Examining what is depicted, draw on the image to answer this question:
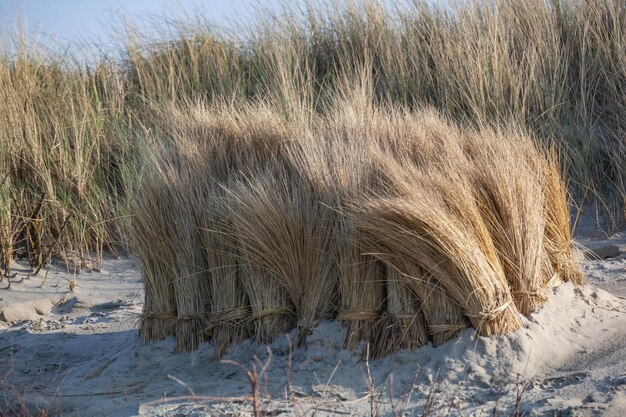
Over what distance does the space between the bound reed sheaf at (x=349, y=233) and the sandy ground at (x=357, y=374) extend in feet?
0.25

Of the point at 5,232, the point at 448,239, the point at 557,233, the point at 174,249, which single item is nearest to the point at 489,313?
the point at 448,239

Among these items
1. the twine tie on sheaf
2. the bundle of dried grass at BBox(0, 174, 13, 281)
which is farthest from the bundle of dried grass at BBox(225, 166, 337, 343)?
the bundle of dried grass at BBox(0, 174, 13, 281)

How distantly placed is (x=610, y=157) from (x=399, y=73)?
1800 millimetres

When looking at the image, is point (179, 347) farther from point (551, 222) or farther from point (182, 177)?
point (551, 222)

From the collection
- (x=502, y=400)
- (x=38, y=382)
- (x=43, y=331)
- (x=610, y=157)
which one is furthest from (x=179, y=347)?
(x=610, y=157)

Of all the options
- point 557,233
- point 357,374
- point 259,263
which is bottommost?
point 357,374

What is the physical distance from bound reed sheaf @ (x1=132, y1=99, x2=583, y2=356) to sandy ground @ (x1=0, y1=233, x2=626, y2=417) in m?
0.08

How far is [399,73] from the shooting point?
21.1 feet

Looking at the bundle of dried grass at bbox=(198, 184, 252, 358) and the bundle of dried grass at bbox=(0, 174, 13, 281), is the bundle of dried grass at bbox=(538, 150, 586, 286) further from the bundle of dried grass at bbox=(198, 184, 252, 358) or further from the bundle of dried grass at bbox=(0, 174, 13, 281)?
the bundle of dried grass at bbox=(0, 174, 13, 281)

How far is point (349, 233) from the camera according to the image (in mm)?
3031

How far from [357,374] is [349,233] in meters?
0.51

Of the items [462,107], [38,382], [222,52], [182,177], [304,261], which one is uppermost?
[222,52]

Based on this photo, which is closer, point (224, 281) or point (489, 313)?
point (489, 313)

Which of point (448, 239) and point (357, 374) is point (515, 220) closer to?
point (448, 239)
